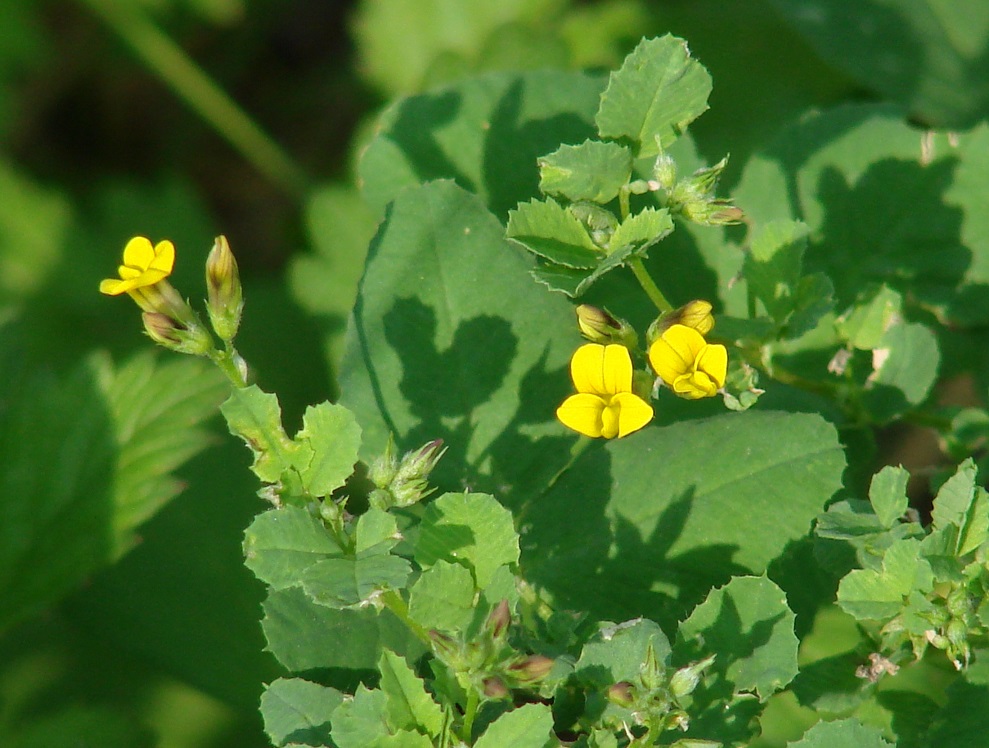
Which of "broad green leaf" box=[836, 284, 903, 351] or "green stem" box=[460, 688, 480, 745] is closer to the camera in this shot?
"green stem" box=[460, 688, 480, 745]

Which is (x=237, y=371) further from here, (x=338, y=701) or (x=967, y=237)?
(x=967, y=237)

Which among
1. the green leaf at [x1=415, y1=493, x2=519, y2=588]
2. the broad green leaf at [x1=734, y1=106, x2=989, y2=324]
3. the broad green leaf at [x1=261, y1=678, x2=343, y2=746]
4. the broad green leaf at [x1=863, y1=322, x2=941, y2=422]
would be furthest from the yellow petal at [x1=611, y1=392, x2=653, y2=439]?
the broad green leaf at [x1=734, y1=106, x2=989, y2=324]

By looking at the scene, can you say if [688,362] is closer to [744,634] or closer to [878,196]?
[744,634]

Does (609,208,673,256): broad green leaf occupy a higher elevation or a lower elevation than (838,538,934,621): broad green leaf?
higher

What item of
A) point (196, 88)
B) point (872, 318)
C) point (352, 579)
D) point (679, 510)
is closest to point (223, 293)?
point (352, 579)

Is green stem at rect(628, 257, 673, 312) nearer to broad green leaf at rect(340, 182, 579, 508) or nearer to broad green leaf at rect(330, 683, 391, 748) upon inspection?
broad green leaf at rect(340, 182, 579, 508)

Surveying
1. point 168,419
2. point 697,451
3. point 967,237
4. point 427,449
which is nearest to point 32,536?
point 168,419

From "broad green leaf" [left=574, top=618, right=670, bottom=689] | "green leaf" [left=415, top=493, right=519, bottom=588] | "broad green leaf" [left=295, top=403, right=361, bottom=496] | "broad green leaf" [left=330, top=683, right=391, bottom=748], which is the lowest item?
"broad green leaf" [left=574, top=618, right=670, bottom=689]
